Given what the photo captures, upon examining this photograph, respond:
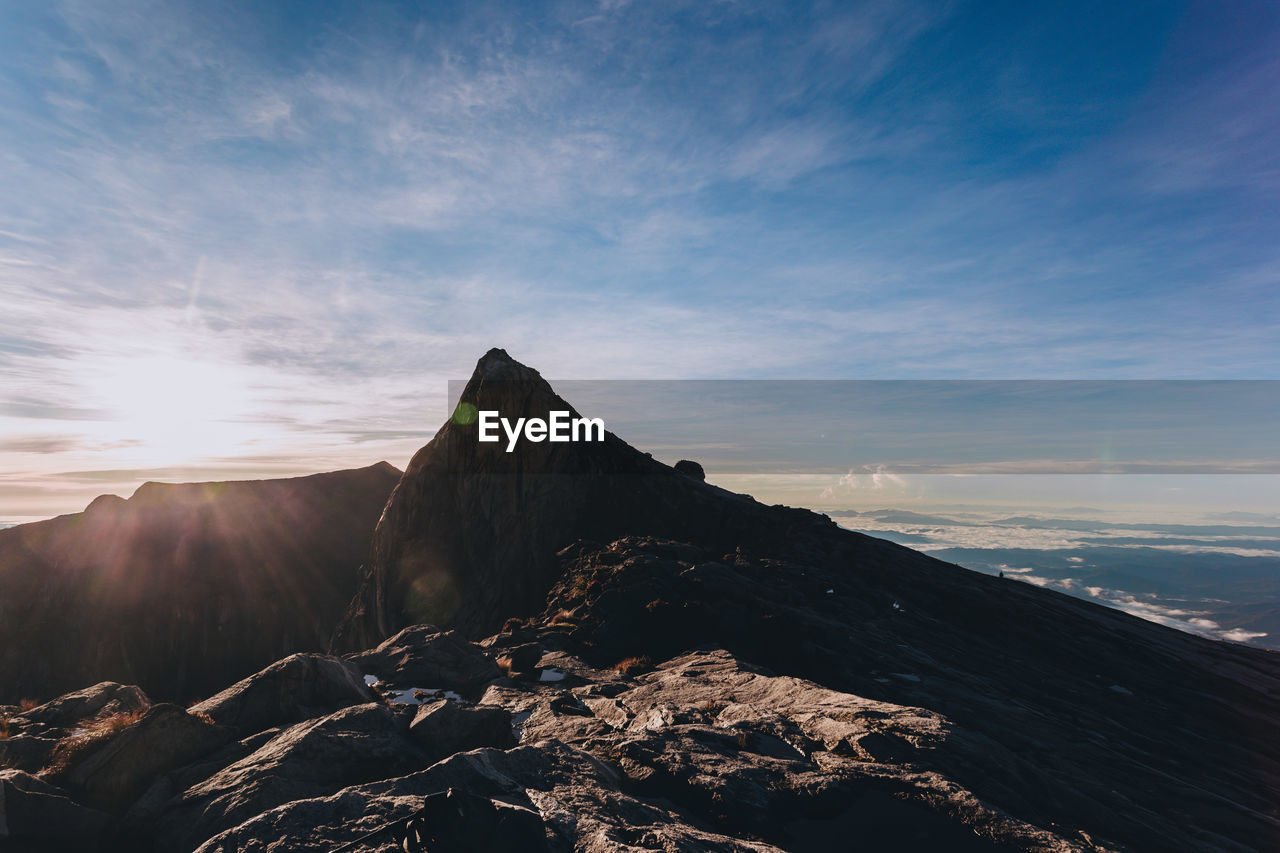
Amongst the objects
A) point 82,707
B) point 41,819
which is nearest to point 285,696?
point 82,707

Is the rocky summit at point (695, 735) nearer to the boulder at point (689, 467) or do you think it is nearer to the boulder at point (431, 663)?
the boulder at point (431, 663)

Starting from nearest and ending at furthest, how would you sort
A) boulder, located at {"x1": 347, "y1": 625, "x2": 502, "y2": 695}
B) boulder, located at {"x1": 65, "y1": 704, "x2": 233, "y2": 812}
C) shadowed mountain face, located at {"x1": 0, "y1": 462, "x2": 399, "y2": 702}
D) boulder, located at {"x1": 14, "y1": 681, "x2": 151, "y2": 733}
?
boulder, located at {"x1": 65, "y1": 704, "x2": 233, "y2": 812} < boulder, located at {"x1": 14, "y1": 681, "x2": 151, "y2": 733} < boulder, located at {"x1": 347, "y1": 625, "x2": 502, "y2": 695} < shadowed mountain face, located at {"x1": 0, "y1": 462, "x2": 399, "y2": 702}

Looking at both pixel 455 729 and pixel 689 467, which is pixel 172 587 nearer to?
pixel 689 467

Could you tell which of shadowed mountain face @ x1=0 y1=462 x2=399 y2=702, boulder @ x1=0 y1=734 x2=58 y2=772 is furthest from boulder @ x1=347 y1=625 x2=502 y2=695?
shadowed mountain face @ x1=0 y1=462 x2=399 y2=702

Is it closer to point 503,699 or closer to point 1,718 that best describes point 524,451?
point 503,699

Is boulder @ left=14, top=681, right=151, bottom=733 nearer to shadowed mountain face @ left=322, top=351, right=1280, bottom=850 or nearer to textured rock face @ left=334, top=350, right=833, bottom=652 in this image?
shadowed mountain face @ left=322, top=351, right=1280, bottom=850

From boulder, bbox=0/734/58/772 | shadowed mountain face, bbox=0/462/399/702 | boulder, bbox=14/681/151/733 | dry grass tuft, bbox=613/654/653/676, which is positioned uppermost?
boulder, bbox=0/734/58/772
